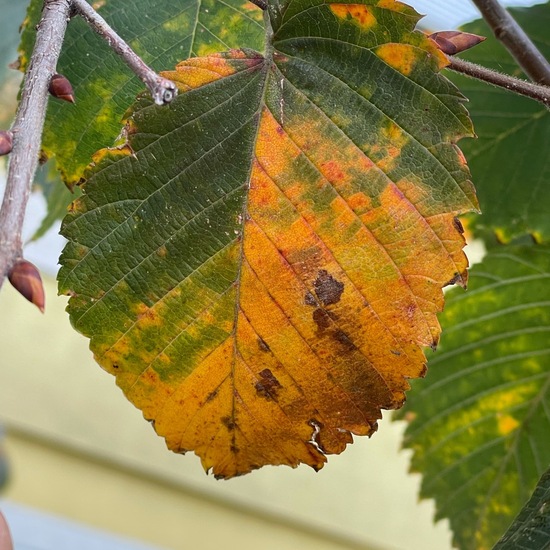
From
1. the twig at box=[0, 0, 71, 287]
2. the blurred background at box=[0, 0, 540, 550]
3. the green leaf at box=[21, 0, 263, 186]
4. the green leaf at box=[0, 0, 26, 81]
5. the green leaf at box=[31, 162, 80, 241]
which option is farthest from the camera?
the blurred background at box=[0, 0, 540, 550]

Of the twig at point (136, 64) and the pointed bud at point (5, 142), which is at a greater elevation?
the twig at point (136, 64)

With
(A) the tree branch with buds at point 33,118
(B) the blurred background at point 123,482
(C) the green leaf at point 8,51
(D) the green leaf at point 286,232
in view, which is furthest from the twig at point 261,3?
(B) the blurred background at point 123,482

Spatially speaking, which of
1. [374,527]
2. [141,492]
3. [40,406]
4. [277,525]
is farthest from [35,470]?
[374,527]

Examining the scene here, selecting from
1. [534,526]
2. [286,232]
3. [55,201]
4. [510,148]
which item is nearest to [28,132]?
[286,232]

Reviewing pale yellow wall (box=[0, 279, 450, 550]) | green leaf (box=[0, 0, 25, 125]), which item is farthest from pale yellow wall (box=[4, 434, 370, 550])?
green leaf (box=[0, 0, 25, 125])

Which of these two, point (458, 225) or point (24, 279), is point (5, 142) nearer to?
point (24, 279)

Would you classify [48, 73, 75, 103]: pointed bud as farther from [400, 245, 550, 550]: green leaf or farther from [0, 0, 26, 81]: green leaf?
[0, 0, 26, 81]: green leaf

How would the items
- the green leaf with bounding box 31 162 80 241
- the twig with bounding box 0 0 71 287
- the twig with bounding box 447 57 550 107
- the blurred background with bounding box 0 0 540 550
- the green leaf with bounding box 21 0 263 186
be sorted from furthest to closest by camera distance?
1. the blurred background with bounding box 0 0 540 550
2. the green leaf with bounding box 31 162 80 241
3. the green leaf with bounding box 21 0 263 186
4. the twig with bounding box 447 57 550 107
5. the twig with bounding box 0 0 71 287

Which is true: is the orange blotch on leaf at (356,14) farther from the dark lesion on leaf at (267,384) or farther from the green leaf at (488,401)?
the green leaf at (488,401)
